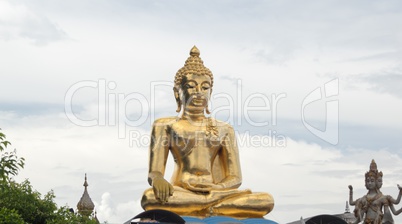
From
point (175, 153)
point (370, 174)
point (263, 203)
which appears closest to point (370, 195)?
point (370, 174)

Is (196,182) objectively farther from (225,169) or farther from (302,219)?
(302,219)

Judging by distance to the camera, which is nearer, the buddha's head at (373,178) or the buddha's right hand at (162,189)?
the buddha's right hand at (162,189)

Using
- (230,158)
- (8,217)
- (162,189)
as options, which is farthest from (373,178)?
(8,217)

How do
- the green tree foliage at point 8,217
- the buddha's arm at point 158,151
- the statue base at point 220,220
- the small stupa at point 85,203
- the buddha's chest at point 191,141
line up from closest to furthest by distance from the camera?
1. the green tree foliage at point 8,217
2. the statue base at point 220,220
3. the buddha's arm at point 158,151
4. the buddha's chest at point 191,141
5. the small stupa at point 85,203

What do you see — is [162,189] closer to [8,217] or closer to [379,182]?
[8,217]

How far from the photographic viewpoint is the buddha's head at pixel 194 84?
18562 millimetres

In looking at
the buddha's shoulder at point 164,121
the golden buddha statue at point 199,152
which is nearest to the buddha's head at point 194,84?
the golden buddha statue at point 199,152

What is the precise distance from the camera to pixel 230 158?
18.8 metres

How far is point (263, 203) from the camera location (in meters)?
17.5

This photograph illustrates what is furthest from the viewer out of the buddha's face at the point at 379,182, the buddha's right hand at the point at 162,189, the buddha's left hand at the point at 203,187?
the buddha's face at the point at 379,182

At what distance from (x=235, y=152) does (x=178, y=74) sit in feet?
6.39

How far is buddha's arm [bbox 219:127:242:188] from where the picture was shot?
60.8ft

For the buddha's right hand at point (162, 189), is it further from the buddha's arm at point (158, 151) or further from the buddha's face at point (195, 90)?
the buddha's face at point (195, 90)

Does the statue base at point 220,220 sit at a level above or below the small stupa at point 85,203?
above
